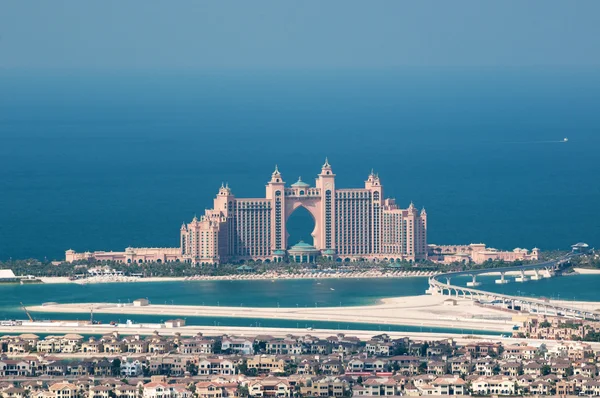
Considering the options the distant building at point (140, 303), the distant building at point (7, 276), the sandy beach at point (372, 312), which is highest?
the distant building at point (7, 276)

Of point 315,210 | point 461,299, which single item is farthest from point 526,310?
point 315,210

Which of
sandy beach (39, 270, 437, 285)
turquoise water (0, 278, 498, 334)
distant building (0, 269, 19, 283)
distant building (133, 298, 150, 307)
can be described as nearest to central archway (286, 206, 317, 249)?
sandy beach (39, 270, 437, 285)

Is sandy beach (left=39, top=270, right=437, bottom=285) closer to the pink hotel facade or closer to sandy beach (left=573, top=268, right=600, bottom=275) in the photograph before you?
the pink hotel facade

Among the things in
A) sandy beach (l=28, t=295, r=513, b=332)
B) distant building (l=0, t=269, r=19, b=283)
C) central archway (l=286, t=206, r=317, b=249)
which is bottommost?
sandy beach (l=28, t=295, r=513, b=332)

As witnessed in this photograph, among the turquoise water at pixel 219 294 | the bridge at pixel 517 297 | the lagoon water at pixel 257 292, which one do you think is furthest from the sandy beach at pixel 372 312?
the bridge at pixel 517 297

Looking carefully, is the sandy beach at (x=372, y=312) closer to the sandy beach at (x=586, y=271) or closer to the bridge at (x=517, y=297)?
the bridge at (x=517, y=297)
